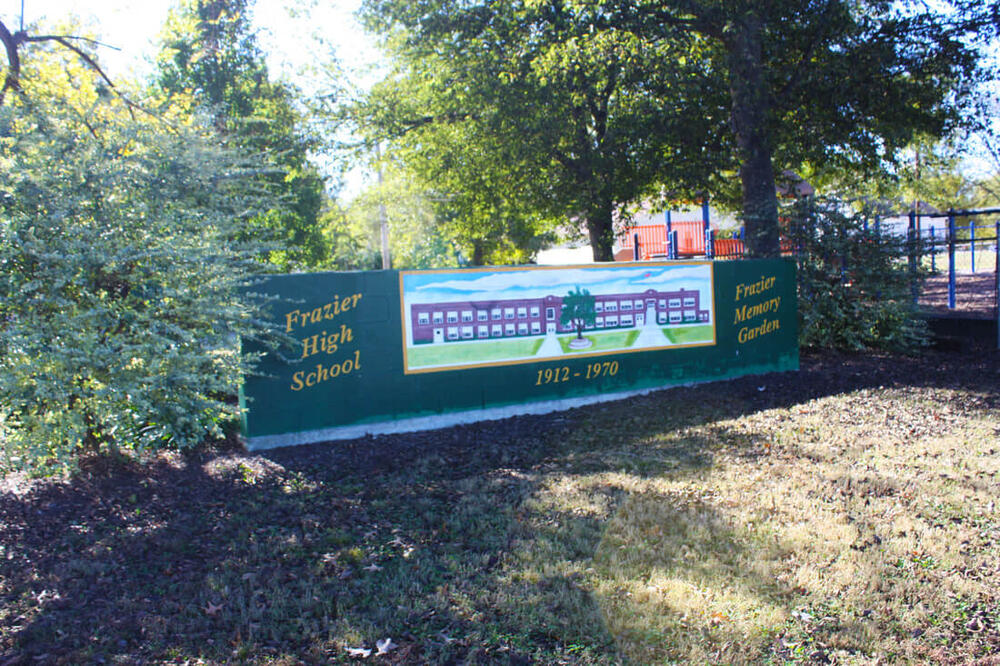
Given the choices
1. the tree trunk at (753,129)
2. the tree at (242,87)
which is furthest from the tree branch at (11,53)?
the tree trunk at (753,129)

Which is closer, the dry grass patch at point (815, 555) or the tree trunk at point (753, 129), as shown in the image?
the dry grass patch at point (815, 555)

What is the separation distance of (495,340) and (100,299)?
4382mm

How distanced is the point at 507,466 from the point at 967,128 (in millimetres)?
14499

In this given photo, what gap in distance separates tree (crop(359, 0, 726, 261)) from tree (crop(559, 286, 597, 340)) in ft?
23.0

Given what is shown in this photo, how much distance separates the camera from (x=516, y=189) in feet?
60.2

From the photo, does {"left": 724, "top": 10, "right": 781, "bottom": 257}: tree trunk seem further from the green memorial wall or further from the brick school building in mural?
the brick school building in mural

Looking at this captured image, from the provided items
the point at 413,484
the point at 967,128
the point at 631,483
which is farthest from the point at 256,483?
the point at 967,128

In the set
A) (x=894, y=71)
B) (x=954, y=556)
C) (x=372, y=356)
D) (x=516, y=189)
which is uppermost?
(x=894, y=71)

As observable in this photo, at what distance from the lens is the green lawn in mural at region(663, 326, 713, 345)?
10094 millimetres

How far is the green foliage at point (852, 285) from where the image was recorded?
482 inches

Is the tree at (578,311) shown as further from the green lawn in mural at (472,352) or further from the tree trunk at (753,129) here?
the tree trunk at (753,129)

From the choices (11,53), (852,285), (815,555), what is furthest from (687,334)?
(11,53)

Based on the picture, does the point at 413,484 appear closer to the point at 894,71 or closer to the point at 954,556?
the point at 954,556

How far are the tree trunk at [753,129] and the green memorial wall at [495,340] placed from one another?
2.71 m
